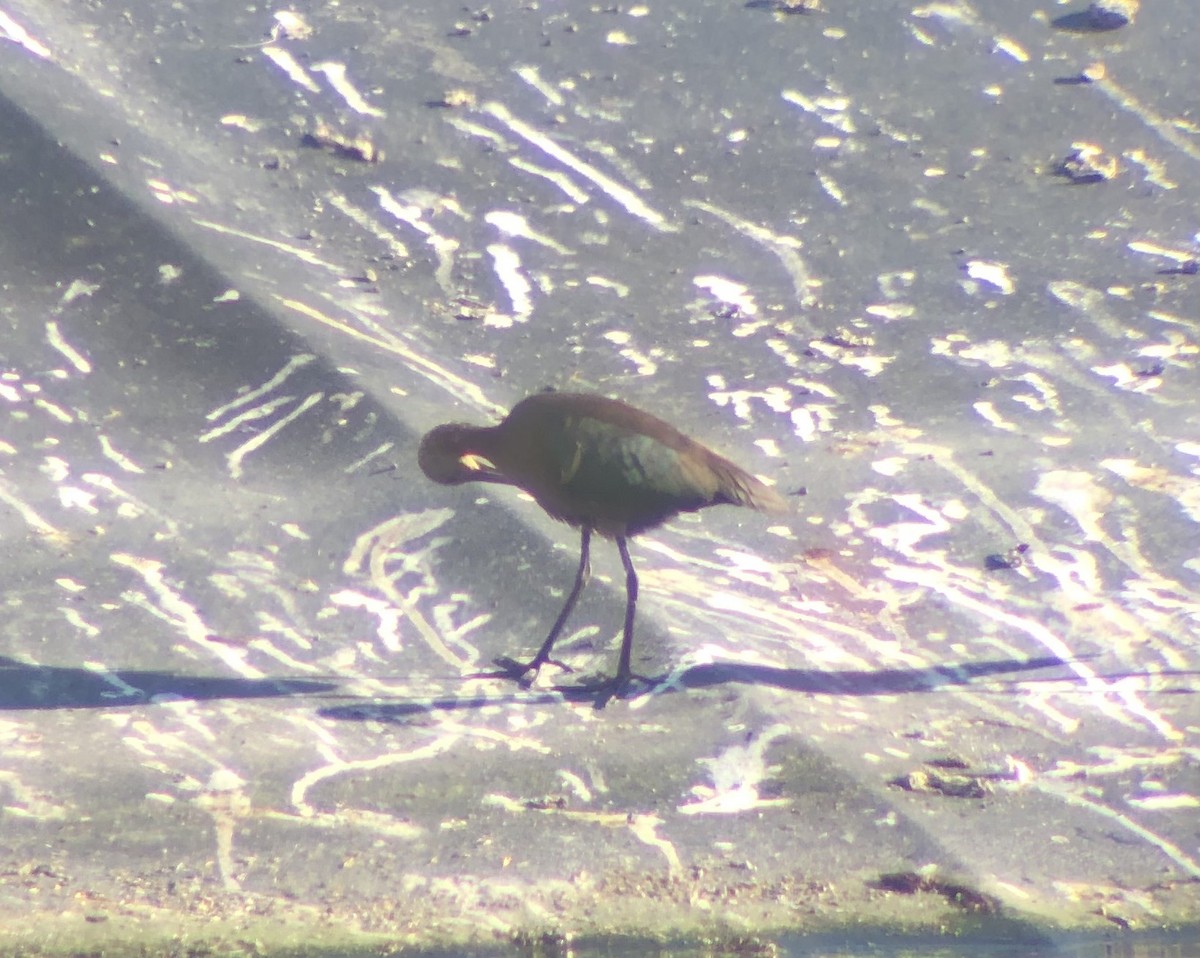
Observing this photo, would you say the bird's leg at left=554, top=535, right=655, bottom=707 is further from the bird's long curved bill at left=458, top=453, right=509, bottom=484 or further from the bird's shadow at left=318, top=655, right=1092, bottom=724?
the bird's long curved bill at left=458, top=453, right=509, bottom=484

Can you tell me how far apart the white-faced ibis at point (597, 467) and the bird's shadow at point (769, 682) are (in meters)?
0.14

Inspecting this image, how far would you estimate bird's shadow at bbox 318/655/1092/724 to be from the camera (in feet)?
12.3

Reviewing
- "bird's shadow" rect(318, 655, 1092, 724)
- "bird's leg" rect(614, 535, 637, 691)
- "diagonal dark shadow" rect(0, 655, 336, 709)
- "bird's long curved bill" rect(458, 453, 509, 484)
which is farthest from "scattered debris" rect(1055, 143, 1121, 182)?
"diagonal dark shadow" rect(0, 655, 336, 709)

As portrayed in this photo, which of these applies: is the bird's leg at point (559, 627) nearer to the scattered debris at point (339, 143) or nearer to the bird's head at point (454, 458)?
the bird's head at point (454, 458)

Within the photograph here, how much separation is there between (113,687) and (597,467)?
160 cm

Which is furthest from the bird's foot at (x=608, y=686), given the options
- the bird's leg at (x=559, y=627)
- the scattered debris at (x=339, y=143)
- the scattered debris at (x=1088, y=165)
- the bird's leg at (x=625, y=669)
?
the scattered debris at (x=1088, y=165)

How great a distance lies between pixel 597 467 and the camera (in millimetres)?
4059

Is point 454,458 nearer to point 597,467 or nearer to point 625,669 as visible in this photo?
point 597,467

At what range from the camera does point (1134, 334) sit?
4.96 m

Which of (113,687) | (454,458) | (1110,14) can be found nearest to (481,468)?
(454,458)

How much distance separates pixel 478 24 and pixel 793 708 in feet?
10.5

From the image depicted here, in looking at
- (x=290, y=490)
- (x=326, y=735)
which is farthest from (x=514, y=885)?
(x=290, y=490)

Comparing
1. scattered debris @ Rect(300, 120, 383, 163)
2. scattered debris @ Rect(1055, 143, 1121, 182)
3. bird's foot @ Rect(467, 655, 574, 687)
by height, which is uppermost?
scattered debris @ Rect(1055, 143, 1121, 182)

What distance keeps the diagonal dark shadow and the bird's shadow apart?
0.99 ft
